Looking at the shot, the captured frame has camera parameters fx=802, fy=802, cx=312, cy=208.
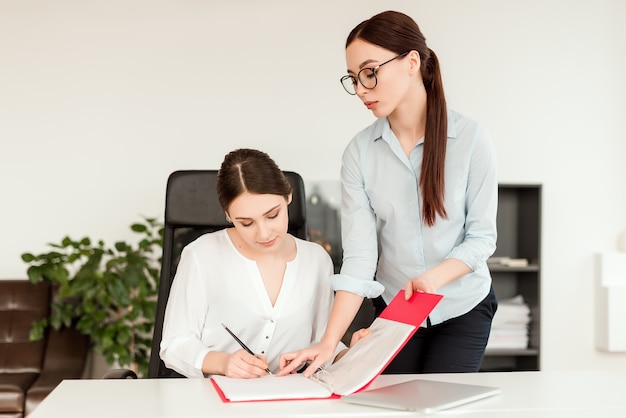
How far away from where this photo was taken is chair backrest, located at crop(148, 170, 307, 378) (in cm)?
224

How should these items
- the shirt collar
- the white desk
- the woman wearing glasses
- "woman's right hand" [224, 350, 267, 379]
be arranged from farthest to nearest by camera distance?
the shirt collar, the woman wearing glasses, "woman's right hand" [224, 350, 267, 379], the white desk

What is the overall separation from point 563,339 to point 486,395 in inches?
114

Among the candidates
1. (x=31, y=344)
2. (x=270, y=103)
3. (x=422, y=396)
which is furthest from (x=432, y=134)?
(x=31, y=344)

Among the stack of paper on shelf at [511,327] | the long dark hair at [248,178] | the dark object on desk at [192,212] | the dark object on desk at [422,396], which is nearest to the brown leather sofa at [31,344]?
the dark object on desk at [192,212]

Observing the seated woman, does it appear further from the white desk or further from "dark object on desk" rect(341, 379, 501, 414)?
"dark object on desk" rect(341, 379, 501, 414)

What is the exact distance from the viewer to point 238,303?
6.37 ft

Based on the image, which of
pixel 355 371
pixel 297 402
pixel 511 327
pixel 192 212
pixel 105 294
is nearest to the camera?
pixel 297 402

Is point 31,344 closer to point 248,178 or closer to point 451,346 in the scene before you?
point 248,178

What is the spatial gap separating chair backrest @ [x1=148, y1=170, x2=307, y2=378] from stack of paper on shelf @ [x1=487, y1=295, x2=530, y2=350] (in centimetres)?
188

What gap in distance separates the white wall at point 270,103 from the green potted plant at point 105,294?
1.02ft

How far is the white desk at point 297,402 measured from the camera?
1342 millimetres

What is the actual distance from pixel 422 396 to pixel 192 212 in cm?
103

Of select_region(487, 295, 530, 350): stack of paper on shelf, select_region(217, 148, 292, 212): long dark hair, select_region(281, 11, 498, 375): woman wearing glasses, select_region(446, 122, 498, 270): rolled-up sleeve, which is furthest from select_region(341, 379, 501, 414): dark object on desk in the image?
select_region(487, 295, 530, 350): stack of paper on shelf

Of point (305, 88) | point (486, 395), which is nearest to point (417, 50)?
point (486, 395)
